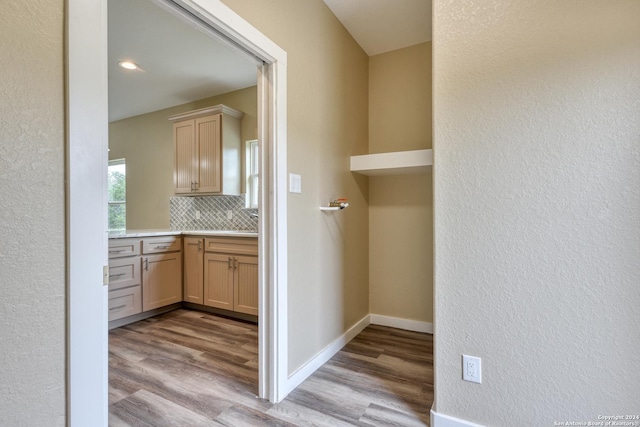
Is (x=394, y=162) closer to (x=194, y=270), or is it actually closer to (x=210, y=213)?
(x=194, y=270)

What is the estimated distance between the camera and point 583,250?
133 centimetres

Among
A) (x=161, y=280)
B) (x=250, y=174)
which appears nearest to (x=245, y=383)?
(x=161, y=280)

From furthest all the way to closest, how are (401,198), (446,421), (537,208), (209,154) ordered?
1. (209,154)
2. (401,198)
3. (446,421)
4. (537,208)

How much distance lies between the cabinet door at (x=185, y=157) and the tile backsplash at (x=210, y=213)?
28 cm

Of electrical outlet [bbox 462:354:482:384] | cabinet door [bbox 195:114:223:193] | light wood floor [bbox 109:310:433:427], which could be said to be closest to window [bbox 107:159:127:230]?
cabinet door [bbox 195:114:223:193]

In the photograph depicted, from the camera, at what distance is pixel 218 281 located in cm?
335

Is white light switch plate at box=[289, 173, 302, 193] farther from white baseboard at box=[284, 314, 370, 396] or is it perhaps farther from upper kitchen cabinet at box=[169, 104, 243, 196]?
upper kitchen cabinet at box=[169, 104, 243, 196]

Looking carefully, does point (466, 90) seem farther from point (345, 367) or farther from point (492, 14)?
point (345, 367)

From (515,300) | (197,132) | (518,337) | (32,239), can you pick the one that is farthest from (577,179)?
(197,132)

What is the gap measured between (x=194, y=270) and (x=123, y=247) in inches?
30.5

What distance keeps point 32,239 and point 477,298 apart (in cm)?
171

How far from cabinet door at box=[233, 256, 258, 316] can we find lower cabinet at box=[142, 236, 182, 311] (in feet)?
2.68

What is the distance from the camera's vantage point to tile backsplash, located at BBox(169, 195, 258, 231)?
12.6 feet

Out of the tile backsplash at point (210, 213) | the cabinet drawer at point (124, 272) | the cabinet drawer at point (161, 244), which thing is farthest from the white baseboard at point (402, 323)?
the cabinet drawer at point (124, 272)
